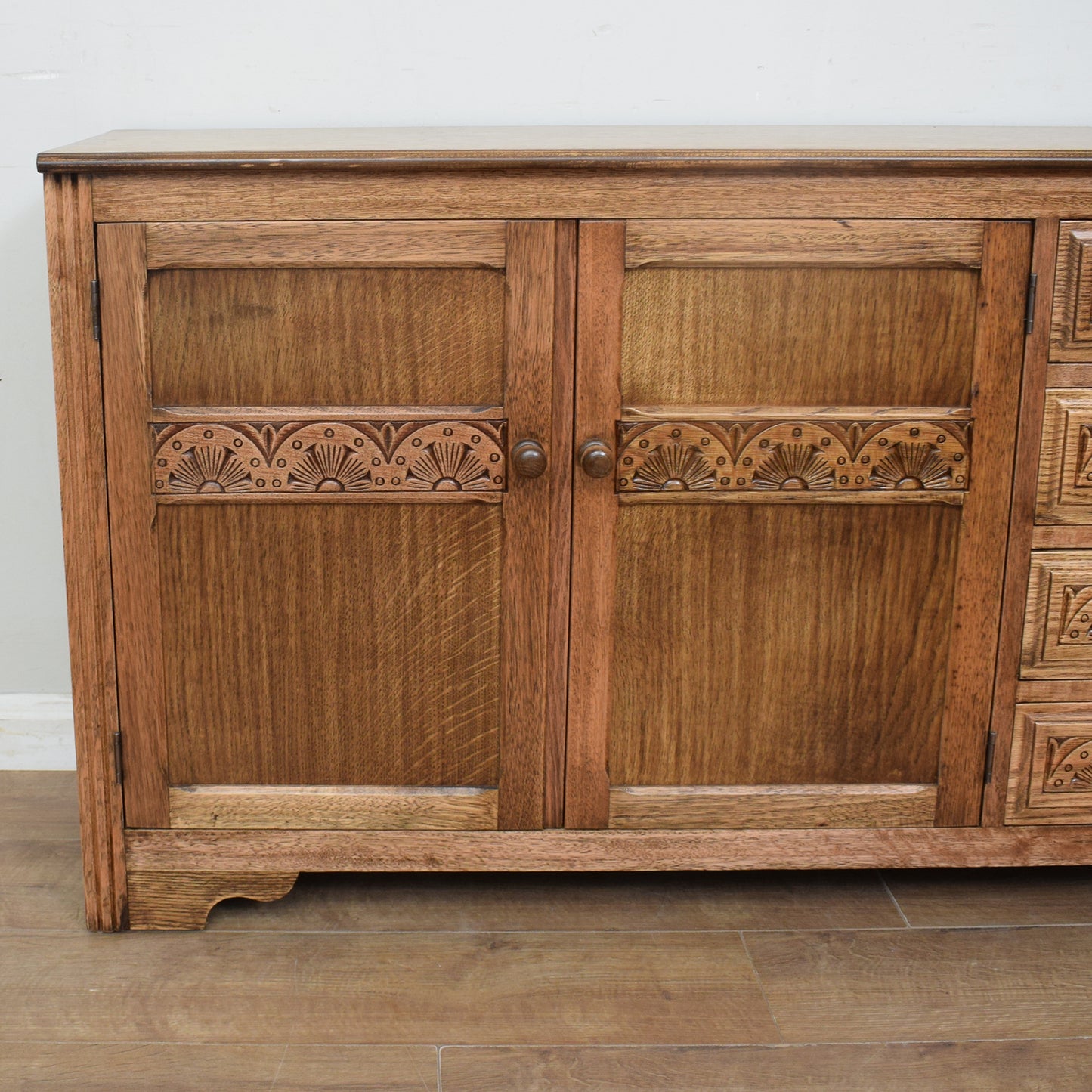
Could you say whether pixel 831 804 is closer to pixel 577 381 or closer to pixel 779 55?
pixel 577 381

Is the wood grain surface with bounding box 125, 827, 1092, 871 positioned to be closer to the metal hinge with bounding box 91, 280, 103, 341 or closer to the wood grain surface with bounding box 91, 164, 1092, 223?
the metal hinge with bounding box 91, 280, 103, 341

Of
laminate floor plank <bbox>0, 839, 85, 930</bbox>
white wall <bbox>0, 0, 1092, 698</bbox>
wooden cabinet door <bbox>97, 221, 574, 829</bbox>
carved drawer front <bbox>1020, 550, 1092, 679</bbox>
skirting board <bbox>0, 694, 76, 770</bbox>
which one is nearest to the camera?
wooden cabinet door <bbox>97, 221, 574, 829</bbox>

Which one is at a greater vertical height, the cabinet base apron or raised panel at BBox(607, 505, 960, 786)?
raised panel at BBox(607, 505, 960, 786)

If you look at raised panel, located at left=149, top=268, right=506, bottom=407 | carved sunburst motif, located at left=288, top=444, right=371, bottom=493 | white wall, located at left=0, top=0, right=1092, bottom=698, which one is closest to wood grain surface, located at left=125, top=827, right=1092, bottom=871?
carved sunburst motif, located at left=288, top=444, right=371, bottom=493

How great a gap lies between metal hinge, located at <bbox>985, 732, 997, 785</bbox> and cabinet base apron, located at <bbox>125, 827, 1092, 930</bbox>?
0.27 ft

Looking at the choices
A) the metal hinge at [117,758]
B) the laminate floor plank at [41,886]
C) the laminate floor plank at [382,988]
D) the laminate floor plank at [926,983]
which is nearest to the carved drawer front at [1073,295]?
the laminate floor plank at [926,983]

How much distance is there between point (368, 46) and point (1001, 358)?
44.5 inches

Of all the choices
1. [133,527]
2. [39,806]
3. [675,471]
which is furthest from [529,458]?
[39,806]

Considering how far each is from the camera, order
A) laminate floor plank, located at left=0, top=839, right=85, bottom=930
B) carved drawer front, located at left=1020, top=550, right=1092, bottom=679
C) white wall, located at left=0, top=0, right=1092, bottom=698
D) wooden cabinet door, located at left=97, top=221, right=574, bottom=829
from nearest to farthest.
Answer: wooden cabinet door, located at left=97, top=221, right=574, bottom=829 → carved drawer front, located at left=1020, top=550, right=1092, bottom=679 → laminate floor plank, located at left=0, top=839, right=85, bottom=930 → white wall, located at left=0, top=0, right=1092, bottom=698

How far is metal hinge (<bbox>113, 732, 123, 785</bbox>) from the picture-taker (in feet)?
5.47

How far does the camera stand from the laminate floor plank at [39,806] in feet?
6.59

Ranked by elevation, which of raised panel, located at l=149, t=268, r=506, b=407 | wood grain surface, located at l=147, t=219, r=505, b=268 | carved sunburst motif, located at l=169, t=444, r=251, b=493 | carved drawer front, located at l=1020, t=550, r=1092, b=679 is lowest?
carved drawer front, located at l=1020, t=550, r=1092, b=679

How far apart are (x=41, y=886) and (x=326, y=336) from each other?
0.96 m

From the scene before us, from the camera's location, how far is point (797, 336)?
1.58m
